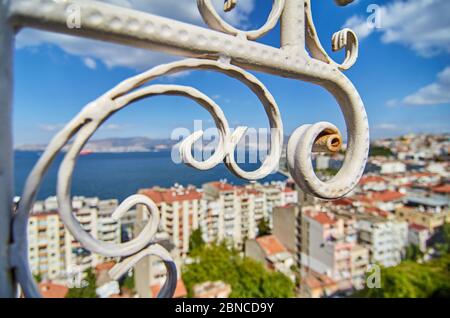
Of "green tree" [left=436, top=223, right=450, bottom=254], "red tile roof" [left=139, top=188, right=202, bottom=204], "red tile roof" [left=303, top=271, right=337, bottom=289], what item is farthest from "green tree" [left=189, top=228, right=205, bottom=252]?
"green tree" [left=436, top=223, right=450, bottom=254]

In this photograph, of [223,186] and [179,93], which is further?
[223,186]

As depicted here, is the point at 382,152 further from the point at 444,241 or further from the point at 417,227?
the point at 444,241

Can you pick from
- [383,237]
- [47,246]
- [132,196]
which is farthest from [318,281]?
[132,196]

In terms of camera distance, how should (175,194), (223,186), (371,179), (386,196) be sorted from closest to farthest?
(175,194)
(386,196)
(223,186)
(371,179)

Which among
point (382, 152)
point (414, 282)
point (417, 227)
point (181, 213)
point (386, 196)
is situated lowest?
point (414, 282)

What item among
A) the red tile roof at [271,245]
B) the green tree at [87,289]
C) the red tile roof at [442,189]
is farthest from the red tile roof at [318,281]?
the red tile roof at [442,189]
